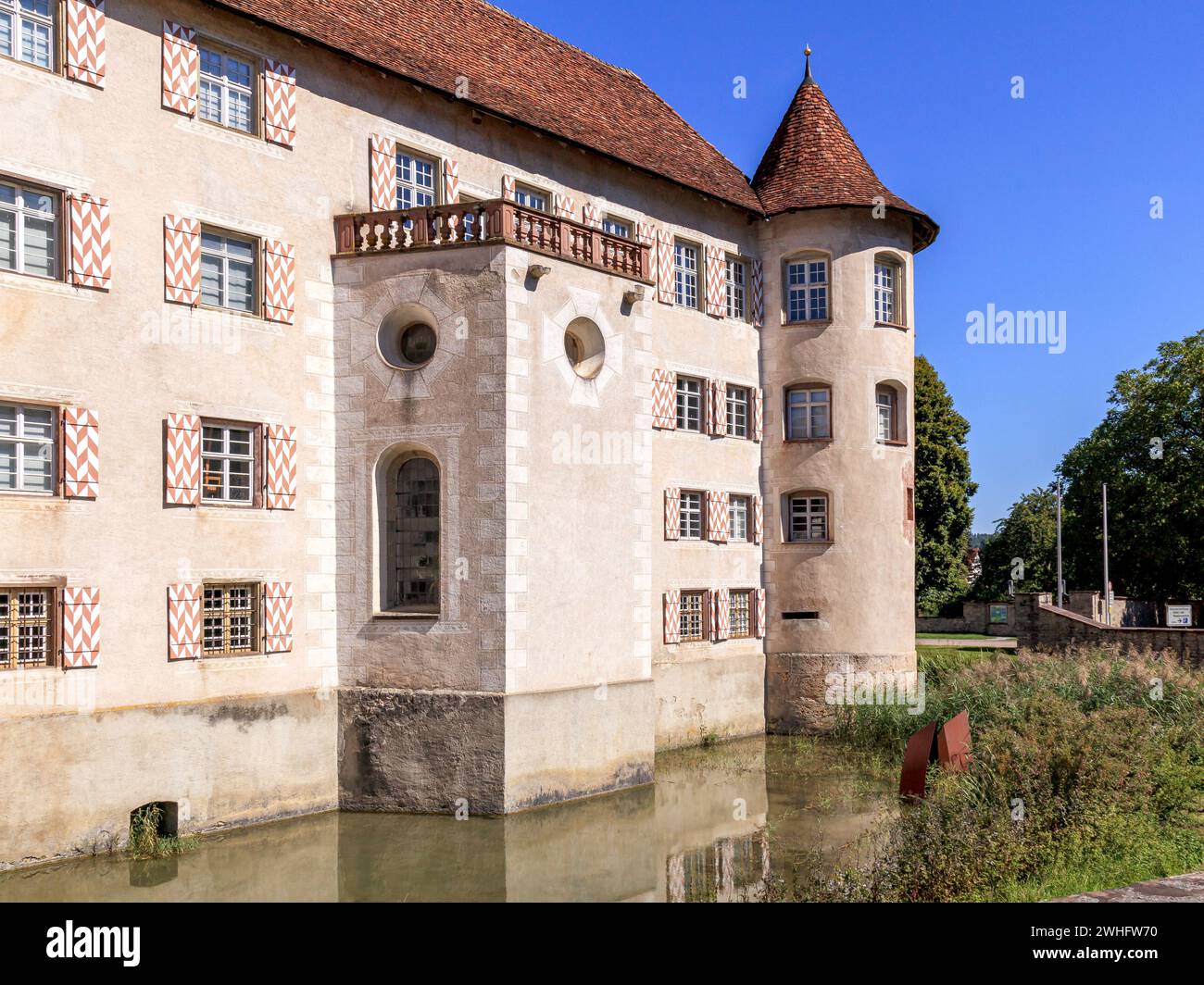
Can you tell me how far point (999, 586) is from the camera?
69.2 m

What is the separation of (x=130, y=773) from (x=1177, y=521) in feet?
140

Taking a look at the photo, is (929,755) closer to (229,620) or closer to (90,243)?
(229,620)

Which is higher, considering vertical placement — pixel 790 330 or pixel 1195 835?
pixel 790 330

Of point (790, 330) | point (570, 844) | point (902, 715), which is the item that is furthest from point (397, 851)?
point (790, 330)

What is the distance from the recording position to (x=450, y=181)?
20.3m

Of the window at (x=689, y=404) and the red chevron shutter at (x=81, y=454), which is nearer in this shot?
the red chevron shutter at (x=81, y=454)

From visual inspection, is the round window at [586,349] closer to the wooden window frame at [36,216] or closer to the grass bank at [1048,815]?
the wooden window frame at [36,216]

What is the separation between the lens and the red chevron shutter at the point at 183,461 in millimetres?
16344

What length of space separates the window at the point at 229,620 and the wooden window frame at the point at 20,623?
202 centimetres

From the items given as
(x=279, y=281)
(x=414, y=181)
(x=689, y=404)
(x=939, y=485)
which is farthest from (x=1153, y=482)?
(x=279, y=281)

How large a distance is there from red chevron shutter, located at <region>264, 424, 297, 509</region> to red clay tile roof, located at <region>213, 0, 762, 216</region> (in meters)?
5.31

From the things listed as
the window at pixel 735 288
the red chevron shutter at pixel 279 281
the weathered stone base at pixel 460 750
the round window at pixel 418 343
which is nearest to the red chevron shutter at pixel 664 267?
the window at pixel 735 288

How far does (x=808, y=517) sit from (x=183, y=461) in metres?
14.0
